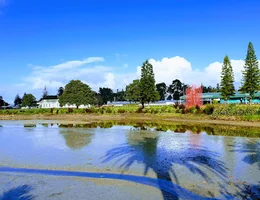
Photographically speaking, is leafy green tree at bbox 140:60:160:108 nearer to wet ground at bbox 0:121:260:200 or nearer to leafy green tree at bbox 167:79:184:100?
wet ground at bbox 0:121:260:200

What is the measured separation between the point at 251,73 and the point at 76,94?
1897 inches

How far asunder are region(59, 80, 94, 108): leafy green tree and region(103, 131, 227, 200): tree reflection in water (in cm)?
6539

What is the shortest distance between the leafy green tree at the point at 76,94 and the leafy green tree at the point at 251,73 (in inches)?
1793

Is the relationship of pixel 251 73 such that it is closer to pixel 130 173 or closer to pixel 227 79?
pixel 227 79

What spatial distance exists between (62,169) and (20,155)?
4.15m

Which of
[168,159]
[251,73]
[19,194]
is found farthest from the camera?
[251,73]

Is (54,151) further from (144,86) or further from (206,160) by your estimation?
(144,86)

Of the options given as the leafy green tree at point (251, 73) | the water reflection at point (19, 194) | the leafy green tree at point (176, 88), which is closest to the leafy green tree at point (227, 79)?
the leafy green tree at point (251, 73)

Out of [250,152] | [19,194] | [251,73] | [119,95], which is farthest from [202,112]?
[119,95]

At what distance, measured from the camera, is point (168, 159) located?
13.0 meters

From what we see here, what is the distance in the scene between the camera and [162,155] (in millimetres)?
14039

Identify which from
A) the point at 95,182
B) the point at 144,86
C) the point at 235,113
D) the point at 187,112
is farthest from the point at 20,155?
the point at 144,86

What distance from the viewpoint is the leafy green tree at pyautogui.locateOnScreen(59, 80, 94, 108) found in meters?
81.1

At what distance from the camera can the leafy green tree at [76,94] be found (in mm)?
81062
